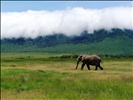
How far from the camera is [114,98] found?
77.3 ft

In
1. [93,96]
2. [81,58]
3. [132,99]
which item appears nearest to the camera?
[132,99]

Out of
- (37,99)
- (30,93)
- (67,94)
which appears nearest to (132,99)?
(67,94)

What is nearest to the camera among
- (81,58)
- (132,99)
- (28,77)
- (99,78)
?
(132,99)

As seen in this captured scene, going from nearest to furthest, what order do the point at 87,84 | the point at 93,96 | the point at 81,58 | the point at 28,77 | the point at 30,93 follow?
the point at 93,96, the point at 30,93, the point at 87,84, the point at 28,77, the point at 81,58

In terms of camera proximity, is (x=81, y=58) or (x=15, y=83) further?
(x=81, y=58)

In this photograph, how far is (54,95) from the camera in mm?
25641

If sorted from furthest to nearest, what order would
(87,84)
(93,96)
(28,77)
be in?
(28,77) < (87,84) < (93,96)

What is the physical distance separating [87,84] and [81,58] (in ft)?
102

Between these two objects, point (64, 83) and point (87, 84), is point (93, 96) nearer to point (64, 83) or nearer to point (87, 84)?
point (87, 84)

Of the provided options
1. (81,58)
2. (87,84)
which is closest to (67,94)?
(87,84)

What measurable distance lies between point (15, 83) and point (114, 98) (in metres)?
13.9

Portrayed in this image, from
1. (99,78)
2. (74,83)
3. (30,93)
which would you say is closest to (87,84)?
(74,83)

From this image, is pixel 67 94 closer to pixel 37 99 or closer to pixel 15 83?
pixel 37 99

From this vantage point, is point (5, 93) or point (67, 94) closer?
point (67, 94)
